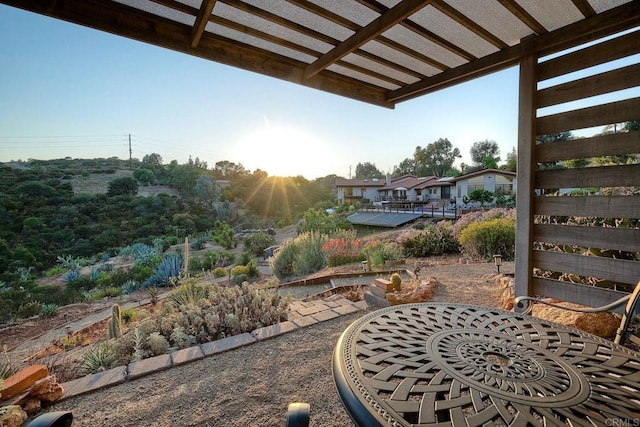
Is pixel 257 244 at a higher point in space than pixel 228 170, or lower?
lower

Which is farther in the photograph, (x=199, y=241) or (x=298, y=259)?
(x=199, y=241)

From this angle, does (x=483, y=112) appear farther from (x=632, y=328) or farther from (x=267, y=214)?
(x=267, y=214)

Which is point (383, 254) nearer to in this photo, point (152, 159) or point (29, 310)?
point (29, 310)

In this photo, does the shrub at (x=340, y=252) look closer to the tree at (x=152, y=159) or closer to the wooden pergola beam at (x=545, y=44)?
the wooden pergola beam at (x=545, y=44)

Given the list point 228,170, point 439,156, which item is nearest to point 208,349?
point 228,170

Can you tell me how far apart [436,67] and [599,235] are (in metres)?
1.91

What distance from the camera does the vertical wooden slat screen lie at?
191cm

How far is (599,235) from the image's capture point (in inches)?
80.3

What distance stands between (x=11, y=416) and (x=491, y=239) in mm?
6506

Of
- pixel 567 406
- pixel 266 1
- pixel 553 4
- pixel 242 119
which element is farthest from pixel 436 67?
pixel 242 119

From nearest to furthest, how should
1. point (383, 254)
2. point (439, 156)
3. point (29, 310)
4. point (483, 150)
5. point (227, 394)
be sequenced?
point (227, 394)
point (29, 310)
point (383, 254)
point (483, 150)
point (439, 156)

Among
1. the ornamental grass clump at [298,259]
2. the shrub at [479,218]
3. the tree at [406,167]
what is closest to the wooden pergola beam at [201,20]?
the ornamental grass clump at [298,259]

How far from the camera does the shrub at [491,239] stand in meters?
5.55

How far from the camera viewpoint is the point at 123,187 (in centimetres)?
1661
